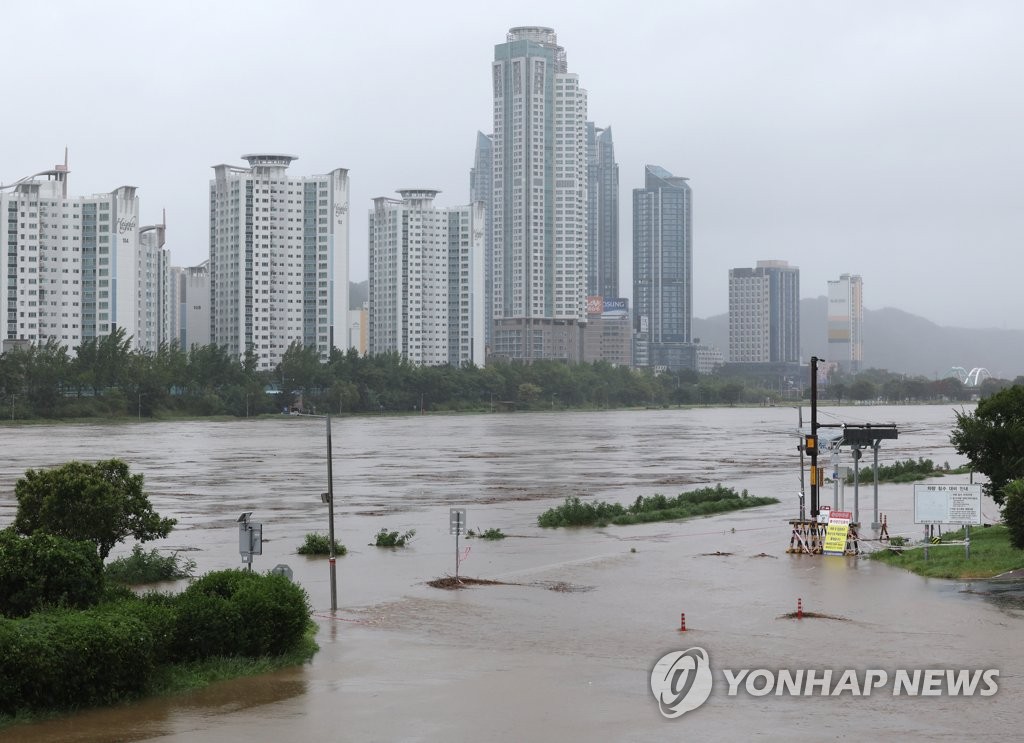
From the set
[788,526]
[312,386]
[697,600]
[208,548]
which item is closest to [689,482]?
[788,526]

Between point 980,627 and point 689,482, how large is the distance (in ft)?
135

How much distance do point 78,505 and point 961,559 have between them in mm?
20574

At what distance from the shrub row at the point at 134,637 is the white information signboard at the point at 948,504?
17069mm

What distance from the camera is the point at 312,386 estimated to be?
520 feet

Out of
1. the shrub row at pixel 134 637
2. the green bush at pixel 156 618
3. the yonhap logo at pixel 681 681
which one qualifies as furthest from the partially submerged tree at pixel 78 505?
the yonhap logo at pixel 681 681

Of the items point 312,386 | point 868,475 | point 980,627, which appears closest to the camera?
point 980,627

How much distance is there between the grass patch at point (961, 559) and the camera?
28.0 meters

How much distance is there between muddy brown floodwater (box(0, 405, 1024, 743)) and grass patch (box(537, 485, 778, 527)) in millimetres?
1434

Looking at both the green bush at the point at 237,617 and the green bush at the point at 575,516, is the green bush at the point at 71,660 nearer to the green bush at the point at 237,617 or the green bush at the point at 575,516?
the green bush at the point at 237,617

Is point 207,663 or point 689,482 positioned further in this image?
point 689,482

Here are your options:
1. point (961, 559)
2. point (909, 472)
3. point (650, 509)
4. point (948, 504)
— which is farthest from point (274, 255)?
point (961, 559)

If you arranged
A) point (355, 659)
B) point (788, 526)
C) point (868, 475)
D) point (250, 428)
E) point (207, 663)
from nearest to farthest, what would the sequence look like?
point (207, 663) → point (355, 659) → point (788, 526) → point (868, 475) → point (250, 428)

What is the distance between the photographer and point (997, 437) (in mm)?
34281

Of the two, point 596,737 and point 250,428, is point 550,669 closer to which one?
point 596,737
